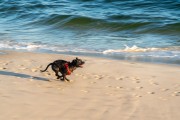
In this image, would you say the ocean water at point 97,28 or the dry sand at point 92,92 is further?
the ocean water at point 97,28

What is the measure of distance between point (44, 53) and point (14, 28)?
5.60m

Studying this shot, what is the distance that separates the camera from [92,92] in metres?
5.89

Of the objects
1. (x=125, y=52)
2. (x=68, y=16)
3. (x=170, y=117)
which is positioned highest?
(x=68, y=16)

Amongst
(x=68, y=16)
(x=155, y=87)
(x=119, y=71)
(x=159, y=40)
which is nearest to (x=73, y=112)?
(x=155, y=87)

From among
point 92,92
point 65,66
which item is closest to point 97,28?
point 65,66

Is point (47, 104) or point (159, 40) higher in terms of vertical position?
point (159, 40)

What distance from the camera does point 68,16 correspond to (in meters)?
17.1

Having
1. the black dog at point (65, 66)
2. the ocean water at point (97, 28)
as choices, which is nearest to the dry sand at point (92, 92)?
the black dog at point (65, 66)

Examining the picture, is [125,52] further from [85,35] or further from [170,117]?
[170,117]

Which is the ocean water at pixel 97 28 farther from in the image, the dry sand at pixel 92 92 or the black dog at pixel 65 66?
the black dog at pixel 65 66

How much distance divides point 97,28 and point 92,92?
898 cm

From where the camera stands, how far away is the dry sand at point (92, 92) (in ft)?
15.9

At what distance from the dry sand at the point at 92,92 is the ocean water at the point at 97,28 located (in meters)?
1.64

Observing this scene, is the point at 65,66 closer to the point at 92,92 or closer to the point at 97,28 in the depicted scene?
the point at 92,92
